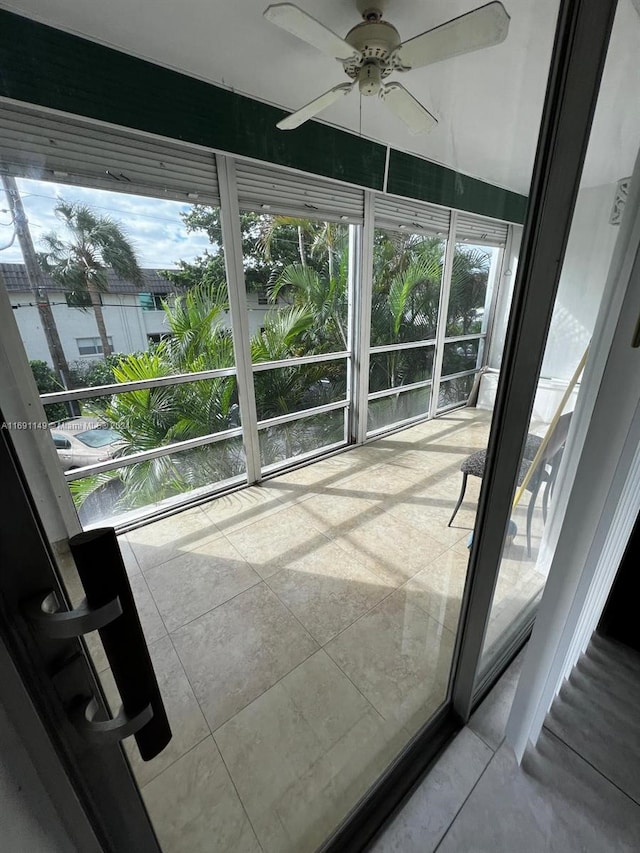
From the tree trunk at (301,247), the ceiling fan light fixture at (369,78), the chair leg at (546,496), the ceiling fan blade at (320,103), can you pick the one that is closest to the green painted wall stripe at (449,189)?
the ceiling fan light fixture at (369,78)

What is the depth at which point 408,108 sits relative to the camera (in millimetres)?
1735

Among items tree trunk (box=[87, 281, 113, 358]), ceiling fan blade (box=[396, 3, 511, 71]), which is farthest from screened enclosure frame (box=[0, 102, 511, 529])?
ceiling fan blade (box=[396, 3, 511, 71])

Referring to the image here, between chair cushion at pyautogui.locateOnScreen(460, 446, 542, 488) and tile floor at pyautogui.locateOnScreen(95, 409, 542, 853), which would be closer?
chair cushion at pyautogui.locateOnScreen(460, 446, 542, 488)

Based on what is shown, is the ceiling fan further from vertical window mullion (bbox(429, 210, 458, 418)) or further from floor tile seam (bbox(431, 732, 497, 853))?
floor tile seam (bbox(431, 732, 497, 853))

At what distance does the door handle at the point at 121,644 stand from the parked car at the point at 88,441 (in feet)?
5.90

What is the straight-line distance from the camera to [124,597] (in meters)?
0.42

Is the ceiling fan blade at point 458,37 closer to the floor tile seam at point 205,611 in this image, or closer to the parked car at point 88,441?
the parked car at point 88,441

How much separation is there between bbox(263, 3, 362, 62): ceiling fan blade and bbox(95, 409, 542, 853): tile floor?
154cm

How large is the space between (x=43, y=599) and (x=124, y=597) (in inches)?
3.2

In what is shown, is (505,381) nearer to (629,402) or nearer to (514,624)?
(629,402)

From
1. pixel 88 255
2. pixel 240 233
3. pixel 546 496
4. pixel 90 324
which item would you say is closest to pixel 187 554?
pixel 90 324

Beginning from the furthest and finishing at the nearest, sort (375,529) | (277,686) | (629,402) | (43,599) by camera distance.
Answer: (375,529), (277,686), (629,402), (43,599)

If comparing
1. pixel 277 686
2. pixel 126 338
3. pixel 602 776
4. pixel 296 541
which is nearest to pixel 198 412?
pixel 126 338

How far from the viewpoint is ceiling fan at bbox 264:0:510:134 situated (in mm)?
1196
